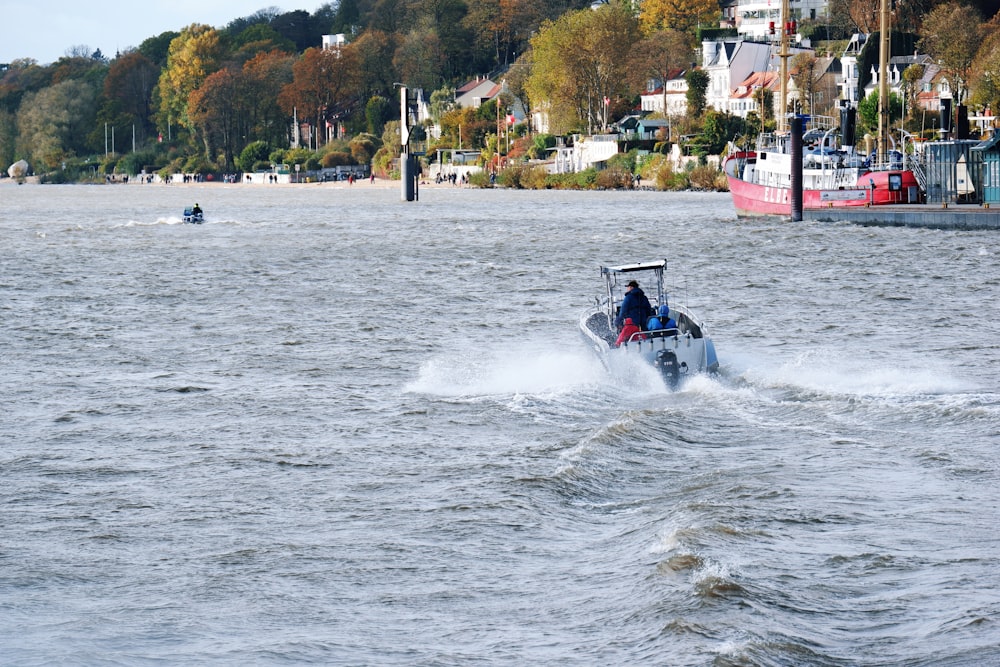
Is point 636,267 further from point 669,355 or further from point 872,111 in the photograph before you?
point 872,111

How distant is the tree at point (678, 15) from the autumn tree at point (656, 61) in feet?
57.8

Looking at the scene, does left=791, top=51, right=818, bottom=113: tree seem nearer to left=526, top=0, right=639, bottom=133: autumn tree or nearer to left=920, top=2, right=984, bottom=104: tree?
left=920, top=2, right=984, bottom=104: tree

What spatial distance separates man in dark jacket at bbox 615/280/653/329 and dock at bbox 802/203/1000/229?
44.7 m

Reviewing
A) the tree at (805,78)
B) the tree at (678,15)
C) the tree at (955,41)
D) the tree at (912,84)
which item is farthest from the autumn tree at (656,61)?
the tree at (912,84)

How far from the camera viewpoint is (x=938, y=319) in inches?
1454

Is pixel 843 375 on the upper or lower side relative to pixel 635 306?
lower

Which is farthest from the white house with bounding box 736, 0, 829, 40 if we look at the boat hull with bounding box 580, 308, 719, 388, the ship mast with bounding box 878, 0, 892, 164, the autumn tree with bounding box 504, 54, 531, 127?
the boat hull with bounding box 580, 308, 719, 388

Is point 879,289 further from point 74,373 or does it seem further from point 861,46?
point 861,46

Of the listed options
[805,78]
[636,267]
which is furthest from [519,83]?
[636,267]

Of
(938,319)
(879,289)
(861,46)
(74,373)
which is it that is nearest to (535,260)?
(879,289)

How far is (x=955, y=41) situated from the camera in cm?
12500

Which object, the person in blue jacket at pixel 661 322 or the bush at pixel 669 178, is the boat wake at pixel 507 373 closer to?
the person in blue jacket at pixel 661 322

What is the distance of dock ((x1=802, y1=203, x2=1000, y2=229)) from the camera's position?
6806cm

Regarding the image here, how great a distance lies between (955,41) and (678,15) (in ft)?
227
